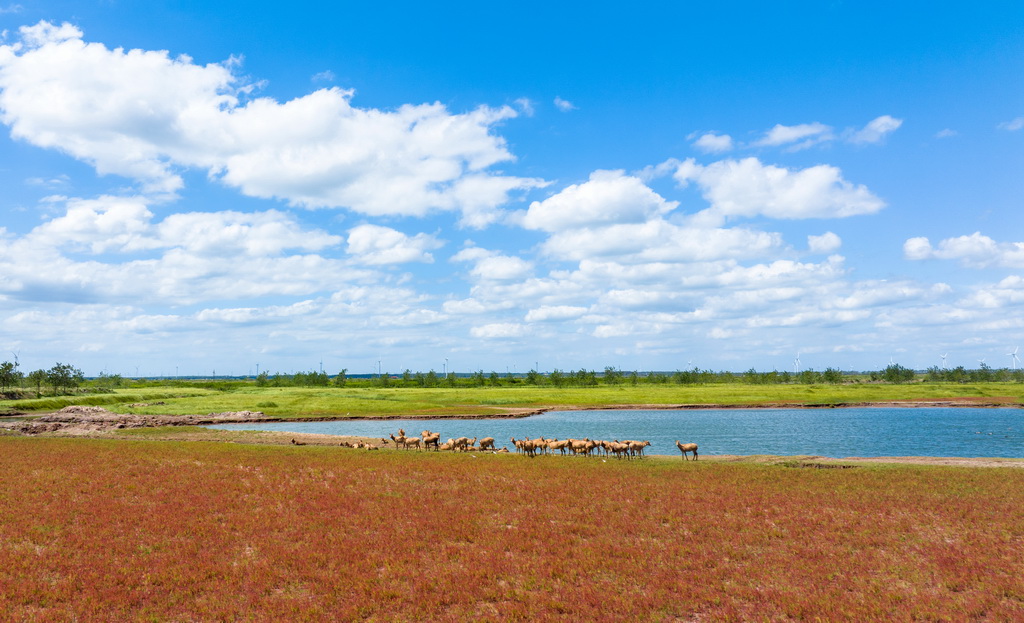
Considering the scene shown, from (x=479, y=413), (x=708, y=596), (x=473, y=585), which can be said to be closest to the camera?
(x=708, y=596)

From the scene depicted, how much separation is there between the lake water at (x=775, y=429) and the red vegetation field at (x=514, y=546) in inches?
872

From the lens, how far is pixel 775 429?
73125 millimetres

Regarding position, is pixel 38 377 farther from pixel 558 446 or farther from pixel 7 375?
pixel 558 446

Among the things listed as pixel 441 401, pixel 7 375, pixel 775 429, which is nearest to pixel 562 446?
pixel 775 429

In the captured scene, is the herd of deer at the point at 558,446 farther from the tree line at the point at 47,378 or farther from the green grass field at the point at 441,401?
the tree line at the point at 47,378

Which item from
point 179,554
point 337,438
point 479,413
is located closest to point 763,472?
point 179,554

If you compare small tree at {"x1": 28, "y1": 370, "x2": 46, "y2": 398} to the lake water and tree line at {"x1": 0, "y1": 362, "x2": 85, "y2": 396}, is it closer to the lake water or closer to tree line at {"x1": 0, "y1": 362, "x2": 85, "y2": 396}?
tree line at {"x1": 0, "y1": 362, "x2": 85, "y2": 396}

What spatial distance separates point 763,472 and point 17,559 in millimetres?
34260

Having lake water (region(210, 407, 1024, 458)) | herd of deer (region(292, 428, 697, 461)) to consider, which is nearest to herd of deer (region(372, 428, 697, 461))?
herd of deer (region(292, 428, 697, 461))

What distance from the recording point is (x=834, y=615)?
1447cm

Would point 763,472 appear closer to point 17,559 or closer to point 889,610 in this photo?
point 889,610

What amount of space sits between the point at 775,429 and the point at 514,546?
205 feet

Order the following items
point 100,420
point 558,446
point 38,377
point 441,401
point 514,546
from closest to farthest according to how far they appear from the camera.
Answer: point 514,546 → point 558,446 → point 100,420 → point 441,401 → point 38,377

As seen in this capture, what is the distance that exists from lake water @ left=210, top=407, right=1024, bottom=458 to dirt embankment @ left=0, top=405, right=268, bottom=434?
6.85 m
